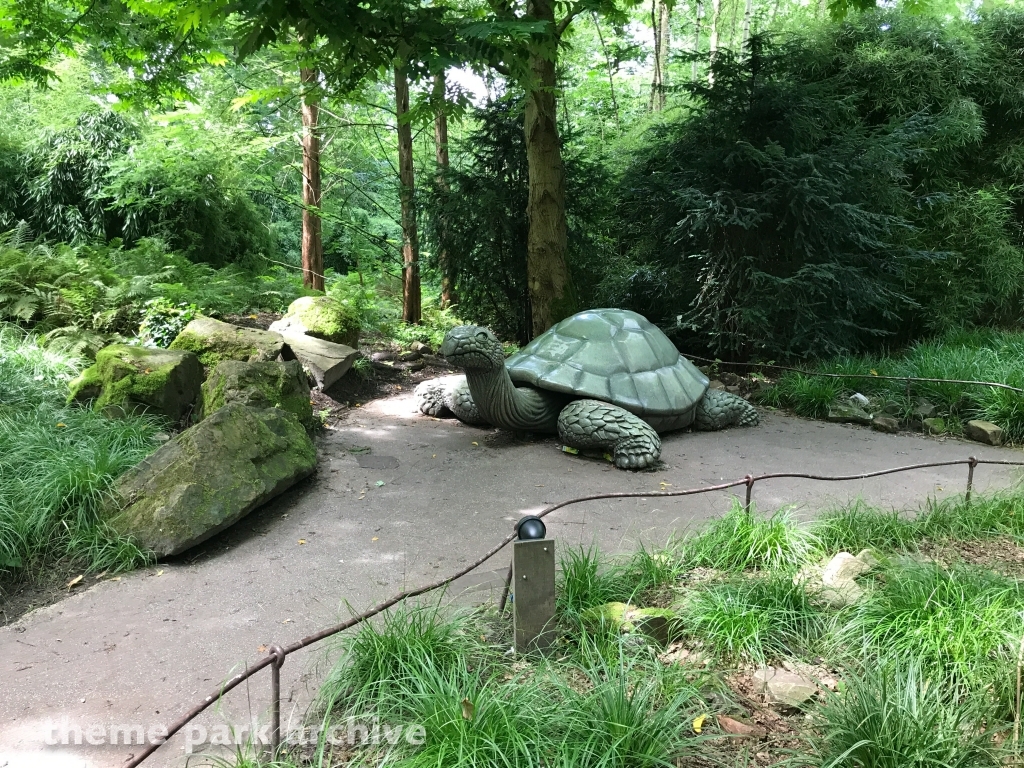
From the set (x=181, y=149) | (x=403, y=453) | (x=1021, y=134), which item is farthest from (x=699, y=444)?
(x=181, y=149)

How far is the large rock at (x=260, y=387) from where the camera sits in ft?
17.0

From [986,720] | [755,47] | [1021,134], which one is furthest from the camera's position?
[1021,134]

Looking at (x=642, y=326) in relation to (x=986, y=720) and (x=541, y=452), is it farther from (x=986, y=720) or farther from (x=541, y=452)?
(x=986, y=720)

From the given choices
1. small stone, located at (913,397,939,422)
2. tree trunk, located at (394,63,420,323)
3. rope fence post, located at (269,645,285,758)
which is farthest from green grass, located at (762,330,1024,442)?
rope fence post, located at (269,645,285,758)

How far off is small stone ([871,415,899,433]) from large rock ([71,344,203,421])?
6794 millimetres

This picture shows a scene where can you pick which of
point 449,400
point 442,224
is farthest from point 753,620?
point 442,224

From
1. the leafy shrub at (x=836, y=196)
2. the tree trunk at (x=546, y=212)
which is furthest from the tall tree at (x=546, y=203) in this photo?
the leafy shrub at (x=836, y=196)

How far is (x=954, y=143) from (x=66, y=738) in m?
11.9

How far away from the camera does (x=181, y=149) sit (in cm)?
1040

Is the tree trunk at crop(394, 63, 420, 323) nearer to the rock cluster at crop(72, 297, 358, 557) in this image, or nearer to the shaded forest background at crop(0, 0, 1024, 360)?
the shaded forest background at crop(0, 0, 1024, 360)

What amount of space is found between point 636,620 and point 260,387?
151 inches

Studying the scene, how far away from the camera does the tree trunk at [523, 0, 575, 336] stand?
7.52 m

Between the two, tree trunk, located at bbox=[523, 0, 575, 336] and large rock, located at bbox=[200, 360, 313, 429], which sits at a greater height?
tree trunk, located at bbox=[523, 0, 575, 336]

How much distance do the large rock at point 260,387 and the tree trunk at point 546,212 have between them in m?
3.41
